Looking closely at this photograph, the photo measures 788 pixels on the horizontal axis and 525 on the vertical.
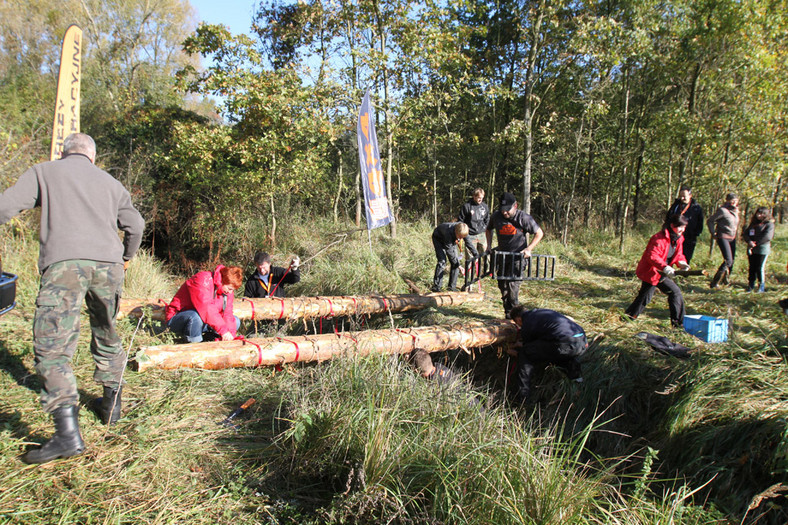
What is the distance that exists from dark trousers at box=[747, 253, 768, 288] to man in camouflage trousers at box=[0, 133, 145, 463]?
8779 mm

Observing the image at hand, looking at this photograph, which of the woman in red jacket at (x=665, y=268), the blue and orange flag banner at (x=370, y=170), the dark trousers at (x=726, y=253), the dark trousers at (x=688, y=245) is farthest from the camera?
the dark trousers at (x=688, y=245)

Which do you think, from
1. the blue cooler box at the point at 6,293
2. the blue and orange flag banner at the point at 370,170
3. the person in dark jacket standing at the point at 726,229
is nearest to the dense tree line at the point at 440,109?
the blue and orange flag banner at the point at 370,170

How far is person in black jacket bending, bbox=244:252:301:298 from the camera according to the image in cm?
588

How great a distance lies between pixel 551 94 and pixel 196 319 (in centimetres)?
1354

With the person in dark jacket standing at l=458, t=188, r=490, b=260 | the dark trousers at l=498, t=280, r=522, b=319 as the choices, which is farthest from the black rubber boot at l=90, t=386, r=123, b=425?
the person in dark jacket standing at l=458, t=188, r=490, b=260

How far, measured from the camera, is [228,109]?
8.88 metres

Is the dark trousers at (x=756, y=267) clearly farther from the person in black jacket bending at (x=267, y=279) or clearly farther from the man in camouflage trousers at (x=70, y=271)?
the man in camouflage trousers at (x=70, y=271)

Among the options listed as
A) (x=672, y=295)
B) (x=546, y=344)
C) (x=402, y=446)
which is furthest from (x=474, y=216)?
(x=402, y=446)

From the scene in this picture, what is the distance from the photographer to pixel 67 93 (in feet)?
14.5

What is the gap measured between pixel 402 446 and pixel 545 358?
2.43 meters

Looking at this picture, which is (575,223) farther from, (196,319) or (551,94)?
(196,319)

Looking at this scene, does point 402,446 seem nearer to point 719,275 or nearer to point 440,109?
point 719,275

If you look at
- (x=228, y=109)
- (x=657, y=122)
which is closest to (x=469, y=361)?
(x=228, y=109)

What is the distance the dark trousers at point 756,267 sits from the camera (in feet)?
23.2
